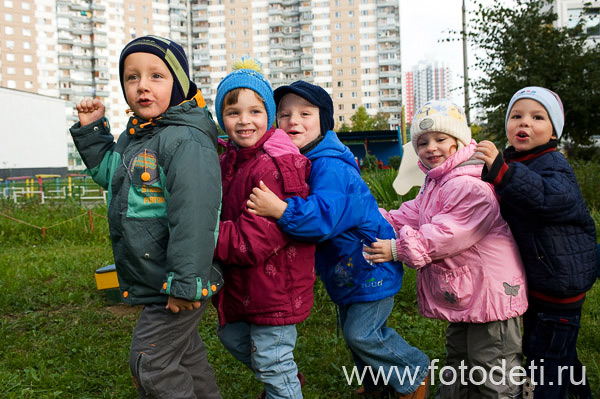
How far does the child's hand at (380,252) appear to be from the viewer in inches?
92.8

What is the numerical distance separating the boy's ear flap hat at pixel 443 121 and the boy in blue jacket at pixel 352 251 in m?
0.38

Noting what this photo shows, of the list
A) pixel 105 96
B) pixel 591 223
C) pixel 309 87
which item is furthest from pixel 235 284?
pixel 105 96

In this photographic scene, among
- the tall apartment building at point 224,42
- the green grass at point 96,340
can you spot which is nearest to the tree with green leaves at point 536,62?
the green grass at point 96,340

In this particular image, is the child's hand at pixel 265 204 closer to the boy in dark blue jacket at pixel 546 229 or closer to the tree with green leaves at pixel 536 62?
the boy in dark blue jacket at pixel 546 229

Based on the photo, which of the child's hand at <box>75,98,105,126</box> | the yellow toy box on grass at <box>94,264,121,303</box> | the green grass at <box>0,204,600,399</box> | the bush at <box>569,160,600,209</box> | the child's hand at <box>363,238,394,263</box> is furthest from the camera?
the bush at <box>569,160,600,209</box>

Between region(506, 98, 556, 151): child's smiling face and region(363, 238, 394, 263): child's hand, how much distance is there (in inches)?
30.8

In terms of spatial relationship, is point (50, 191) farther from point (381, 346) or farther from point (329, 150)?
point (381, 346)

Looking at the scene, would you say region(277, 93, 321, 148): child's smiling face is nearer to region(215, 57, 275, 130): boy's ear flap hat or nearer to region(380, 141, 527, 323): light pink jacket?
region(215, 57, 275, 130): boy's ear flap hat

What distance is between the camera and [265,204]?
207 centimetres

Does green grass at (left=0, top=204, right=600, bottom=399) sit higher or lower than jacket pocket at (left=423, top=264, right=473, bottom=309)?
lower

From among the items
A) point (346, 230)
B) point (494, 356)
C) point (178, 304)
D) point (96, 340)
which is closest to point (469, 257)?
point (494, 356)

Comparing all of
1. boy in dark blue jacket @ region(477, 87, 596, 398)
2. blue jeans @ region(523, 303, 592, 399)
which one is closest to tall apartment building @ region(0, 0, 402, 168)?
boy in dark blue jacket @ region(477, 87, 596, 398)

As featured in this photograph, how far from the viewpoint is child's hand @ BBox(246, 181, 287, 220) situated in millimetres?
2070

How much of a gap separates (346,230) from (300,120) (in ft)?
1.88
